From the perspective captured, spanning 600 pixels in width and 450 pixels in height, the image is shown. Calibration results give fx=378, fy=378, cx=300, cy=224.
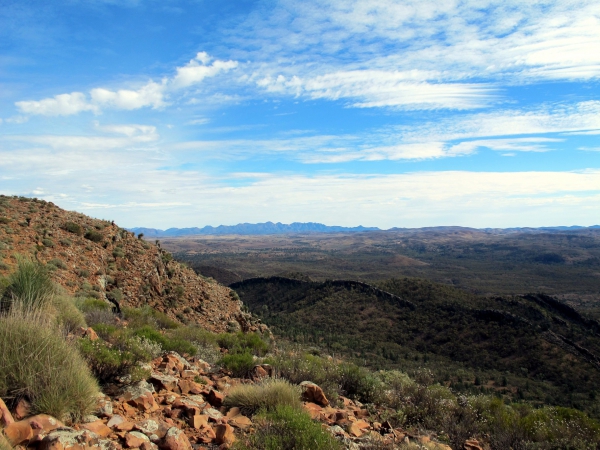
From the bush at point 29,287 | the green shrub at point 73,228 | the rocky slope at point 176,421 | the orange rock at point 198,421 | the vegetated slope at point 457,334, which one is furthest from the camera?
the vegetated slope at point 457,334

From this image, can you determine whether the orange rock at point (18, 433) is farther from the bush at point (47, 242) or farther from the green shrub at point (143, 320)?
the bush at point (47, 242)

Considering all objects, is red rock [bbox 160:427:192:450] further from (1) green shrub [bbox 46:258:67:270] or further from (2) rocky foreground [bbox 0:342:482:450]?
(1) green shrub [bbox 46:258:67:270]

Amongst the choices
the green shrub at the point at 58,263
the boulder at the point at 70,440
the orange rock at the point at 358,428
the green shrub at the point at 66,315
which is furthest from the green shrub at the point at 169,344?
the green shrub at the point at 58,263

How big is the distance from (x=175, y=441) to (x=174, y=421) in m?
0.81

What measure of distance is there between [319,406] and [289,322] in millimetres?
32847

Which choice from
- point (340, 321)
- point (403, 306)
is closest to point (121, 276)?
point (340, 321)

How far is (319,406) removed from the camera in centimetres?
653

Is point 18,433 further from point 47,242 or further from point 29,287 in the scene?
point 47,242

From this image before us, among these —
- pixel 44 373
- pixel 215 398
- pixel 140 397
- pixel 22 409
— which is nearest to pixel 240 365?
pixel 215 398

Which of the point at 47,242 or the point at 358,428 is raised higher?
the point at 47,242

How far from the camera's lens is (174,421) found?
16.3ft

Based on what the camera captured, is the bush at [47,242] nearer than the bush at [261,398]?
No

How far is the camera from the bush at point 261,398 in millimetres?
5691

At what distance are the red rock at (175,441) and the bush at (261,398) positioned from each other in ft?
4.58
